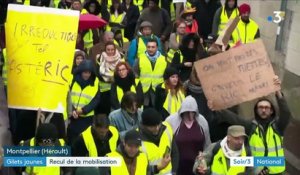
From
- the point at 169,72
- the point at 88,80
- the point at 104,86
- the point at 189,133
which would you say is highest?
the point at 169,72

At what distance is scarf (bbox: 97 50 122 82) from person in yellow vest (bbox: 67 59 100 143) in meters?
0.82

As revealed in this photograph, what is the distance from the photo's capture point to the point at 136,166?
5547 mm

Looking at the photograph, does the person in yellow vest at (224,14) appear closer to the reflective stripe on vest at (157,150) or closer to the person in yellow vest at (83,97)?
the person in yellow vest at (83,97)

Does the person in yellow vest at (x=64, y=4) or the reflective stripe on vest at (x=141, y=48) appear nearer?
the reflective stripe on vest at (x=141, y=48)

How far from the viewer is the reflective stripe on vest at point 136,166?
5461 mm

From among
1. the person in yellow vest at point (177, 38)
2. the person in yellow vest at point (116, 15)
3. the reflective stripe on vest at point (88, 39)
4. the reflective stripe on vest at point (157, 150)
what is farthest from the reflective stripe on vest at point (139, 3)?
the reflective stripe on vest at point (157, 150)

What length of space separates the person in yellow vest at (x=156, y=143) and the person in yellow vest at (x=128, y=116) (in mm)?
461

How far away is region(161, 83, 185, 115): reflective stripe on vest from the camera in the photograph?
739 centimetres

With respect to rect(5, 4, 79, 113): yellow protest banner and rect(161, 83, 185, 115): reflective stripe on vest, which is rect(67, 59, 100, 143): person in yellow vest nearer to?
rect(161, 83, 185, 115): reflective stripe on vest

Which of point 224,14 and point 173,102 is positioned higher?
point 224,14

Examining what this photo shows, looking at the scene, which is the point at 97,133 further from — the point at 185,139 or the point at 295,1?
the point at 295,1

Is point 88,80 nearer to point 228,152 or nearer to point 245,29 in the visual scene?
point 228,152

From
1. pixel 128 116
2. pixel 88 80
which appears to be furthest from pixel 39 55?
pixel 88 80

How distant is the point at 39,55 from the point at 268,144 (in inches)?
95.6
